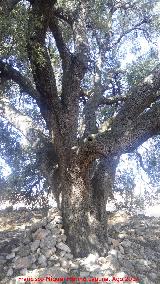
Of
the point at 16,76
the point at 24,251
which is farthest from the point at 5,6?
the point at 24,251

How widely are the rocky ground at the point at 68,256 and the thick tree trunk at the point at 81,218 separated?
0.66ft

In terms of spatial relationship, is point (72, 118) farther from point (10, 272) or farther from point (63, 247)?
point (10, 272)

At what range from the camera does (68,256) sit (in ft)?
24.3

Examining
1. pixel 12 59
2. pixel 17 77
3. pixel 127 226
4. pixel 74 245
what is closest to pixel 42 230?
pixel 74 245

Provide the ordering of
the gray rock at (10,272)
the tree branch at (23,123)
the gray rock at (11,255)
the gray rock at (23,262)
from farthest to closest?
1. the tree branch at (23,123)
2. the gray rock at (11,255)
3. the gray rock at (23,262)
4. the gray rock at (10,272)

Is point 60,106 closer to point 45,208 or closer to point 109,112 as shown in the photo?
point 109,112

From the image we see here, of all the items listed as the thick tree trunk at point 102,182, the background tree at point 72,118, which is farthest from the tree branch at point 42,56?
the thick tree trunk at point 102,182

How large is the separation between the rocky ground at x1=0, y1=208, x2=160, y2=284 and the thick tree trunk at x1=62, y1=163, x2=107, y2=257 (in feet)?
0.66

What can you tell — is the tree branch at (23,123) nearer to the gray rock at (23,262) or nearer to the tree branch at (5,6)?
the tree branch at (5,6)

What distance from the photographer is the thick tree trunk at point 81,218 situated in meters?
7.56

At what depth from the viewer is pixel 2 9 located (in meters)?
6.86

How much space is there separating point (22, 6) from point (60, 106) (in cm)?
262

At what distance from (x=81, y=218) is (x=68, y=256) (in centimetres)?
80

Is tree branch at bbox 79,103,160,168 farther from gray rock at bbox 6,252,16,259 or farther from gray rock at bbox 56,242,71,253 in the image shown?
gray rock at bbox 6,252,16,259
